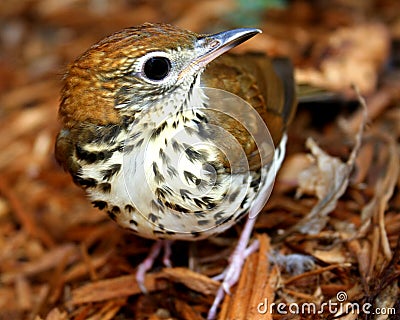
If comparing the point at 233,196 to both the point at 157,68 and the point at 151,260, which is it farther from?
the point at 151,260

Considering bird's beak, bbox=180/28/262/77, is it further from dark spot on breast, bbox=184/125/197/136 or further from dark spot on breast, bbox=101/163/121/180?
dark spot on breast, bbox=101/163/121/180

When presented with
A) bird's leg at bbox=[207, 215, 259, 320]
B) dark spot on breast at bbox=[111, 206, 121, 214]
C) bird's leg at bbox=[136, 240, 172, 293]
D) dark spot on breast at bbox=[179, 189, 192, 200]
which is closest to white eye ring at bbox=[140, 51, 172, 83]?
dark spot on breast at bbox=[179, 189, 192, 200]

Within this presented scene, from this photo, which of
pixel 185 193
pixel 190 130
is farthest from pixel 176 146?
pixel 185 193

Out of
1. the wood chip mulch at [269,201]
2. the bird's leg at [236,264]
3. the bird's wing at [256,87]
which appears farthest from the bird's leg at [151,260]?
the bird's wing at [256,87]

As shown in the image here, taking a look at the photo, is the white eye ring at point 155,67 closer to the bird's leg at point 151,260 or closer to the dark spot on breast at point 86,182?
the dark spot on breast at point 86,182

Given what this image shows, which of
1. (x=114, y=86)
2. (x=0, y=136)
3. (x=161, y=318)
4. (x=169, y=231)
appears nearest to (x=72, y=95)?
(x=114, y=86)

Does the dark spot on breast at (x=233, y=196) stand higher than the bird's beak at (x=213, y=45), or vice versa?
the bird's beak at (x=213, y=45)

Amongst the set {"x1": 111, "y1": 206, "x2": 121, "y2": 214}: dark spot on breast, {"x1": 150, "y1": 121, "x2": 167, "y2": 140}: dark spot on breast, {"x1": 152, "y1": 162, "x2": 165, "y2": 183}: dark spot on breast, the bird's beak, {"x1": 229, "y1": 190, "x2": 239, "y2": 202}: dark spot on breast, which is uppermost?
the bird's beak
